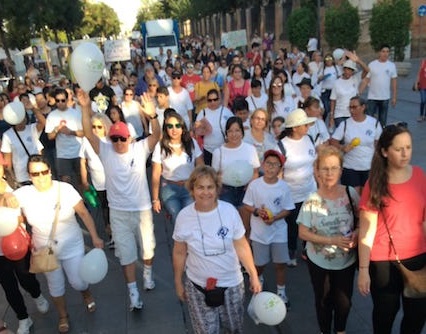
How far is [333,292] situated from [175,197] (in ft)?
6.65

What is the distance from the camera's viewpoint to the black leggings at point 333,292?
10.9 feet

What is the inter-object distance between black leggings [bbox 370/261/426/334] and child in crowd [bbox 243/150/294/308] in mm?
1114

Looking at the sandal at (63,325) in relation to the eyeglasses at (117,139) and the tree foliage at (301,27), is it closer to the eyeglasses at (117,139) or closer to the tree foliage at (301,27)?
the eyeglasses at (117,139)

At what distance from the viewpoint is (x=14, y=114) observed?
5730mm

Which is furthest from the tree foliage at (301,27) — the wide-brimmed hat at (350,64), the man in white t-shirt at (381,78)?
the wide-brimmed hat at (350,64)

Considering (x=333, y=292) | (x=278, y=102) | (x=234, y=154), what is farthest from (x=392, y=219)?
(x=278, y=102)

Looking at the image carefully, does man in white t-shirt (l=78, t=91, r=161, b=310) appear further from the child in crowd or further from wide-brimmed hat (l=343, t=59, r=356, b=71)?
wide-brimmed hat (l=343, t=59, r=356, b=71)

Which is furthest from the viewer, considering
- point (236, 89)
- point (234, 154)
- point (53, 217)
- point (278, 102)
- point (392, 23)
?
point (392, 23)

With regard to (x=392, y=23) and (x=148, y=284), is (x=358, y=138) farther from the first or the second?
(x=392, y=23)

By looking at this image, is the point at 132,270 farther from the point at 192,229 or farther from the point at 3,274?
the point at 192,229

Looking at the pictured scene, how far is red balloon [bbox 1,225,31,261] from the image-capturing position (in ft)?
12.2

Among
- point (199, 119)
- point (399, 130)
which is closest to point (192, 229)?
point (399, 130)

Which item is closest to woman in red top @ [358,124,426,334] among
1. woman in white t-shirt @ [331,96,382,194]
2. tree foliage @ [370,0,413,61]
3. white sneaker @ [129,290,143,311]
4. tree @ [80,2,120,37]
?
white sneaker @ [129,290,143,311]

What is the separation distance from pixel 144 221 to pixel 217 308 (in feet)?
4.89
